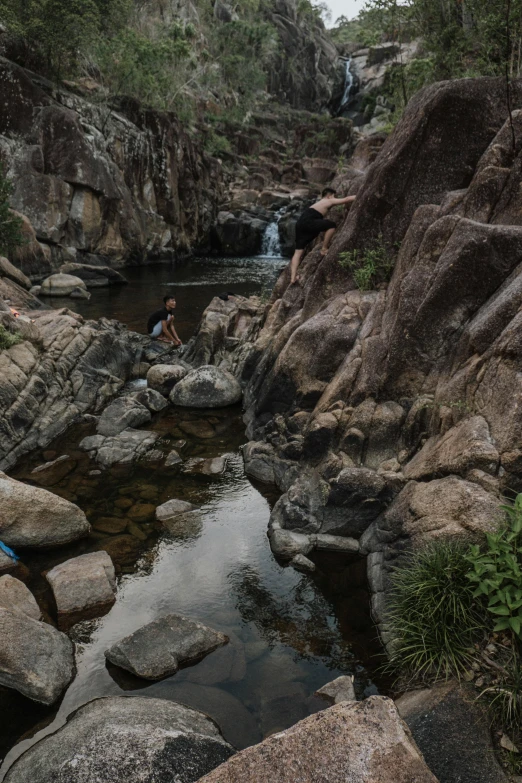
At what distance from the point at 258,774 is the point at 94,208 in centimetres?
3704

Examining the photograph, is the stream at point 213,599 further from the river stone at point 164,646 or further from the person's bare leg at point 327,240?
the person's bare leg at point 327,240

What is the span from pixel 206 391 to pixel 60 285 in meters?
17.3

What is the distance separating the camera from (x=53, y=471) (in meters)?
11.6

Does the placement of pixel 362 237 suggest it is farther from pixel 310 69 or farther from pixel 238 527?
pixel 310 69

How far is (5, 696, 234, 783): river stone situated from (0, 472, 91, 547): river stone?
12.3 ft

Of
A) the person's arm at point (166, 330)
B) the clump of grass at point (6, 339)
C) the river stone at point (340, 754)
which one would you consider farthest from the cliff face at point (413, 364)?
the person's arm at point (166, 330)

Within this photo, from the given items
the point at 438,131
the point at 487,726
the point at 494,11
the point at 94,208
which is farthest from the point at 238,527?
the point at 94,208

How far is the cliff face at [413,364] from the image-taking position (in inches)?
283

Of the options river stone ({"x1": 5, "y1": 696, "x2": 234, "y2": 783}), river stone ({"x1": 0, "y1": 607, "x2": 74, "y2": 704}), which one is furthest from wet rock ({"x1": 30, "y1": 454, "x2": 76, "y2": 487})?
river stone ({"x1": 5, "y1": 696, "x2": 234, "y2": 783})

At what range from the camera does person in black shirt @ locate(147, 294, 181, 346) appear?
762 inches

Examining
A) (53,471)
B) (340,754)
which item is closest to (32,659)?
(340,754)

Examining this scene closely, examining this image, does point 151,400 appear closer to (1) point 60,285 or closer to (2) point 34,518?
(2) point 34,518

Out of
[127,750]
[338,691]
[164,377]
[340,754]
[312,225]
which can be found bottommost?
[338,691]

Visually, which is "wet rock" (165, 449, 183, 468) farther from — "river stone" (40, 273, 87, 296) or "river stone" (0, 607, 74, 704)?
"river stone" (40, 273, 87, 296)
